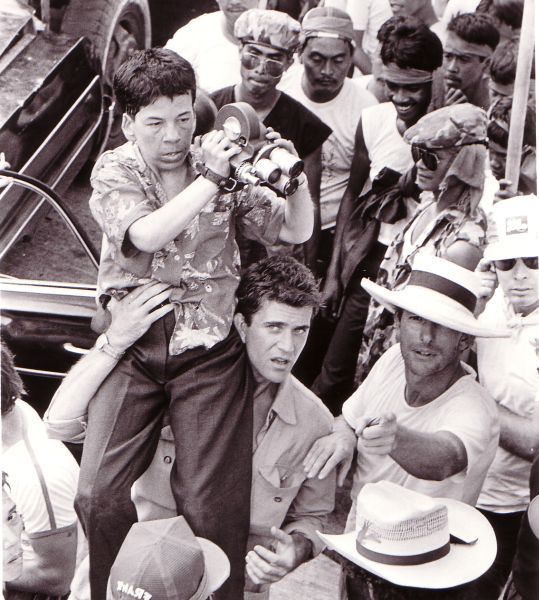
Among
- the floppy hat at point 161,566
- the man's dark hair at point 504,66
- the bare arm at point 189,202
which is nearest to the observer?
the floppy hat at point 161,566

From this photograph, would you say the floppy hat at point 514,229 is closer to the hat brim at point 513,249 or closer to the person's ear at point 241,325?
the hat brim at point 513,249

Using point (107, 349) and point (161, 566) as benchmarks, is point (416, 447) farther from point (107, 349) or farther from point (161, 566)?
point (107, 349)

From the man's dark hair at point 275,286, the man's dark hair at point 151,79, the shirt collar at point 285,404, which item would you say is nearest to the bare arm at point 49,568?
the shirt collar at point 285,404

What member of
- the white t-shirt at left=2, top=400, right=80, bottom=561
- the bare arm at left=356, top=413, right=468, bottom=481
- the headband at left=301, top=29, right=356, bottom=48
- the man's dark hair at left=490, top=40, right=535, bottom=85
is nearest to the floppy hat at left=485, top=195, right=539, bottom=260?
the man's dark hair at left=490, top=40, right=535, bottom=85

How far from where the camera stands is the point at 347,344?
3.61 meters

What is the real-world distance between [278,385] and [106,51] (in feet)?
6.08

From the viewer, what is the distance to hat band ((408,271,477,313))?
2.76 m

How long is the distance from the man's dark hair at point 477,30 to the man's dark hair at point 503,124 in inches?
18.6

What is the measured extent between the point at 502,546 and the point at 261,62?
1.66 m

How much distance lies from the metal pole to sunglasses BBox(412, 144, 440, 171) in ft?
0.82

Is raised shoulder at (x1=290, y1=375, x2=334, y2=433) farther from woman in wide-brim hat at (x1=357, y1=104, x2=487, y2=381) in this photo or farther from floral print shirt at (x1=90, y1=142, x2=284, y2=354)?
woman in wide-brim hat at (x1=357, y1=104, x2=487, y2=381)

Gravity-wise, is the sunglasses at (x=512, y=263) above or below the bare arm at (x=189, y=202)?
below

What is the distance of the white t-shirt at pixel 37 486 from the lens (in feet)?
9.91

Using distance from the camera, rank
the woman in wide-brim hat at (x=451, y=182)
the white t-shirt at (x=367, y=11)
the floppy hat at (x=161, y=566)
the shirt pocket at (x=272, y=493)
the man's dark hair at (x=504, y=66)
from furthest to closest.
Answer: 1. the white t-shirt at (x=367, y=11)
2. the man's dark hair at (x=504, y=66)
3. the woman in wide-brim hat at (x=451, y=182)
4. the shirt pocket at (x=272, y=493)
5. the floppy hat at (x=161, y=566)
